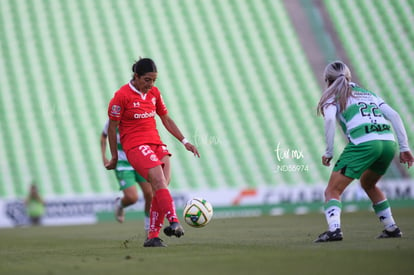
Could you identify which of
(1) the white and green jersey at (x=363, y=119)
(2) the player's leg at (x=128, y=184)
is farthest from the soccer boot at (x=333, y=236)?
(2) the player's leg at (x=128, y=184)

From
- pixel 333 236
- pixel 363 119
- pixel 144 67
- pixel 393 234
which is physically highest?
pixel 144 67

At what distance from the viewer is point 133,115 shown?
8.20 meters

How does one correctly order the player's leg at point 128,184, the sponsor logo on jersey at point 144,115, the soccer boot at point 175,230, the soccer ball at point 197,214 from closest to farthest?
the soccer boot at point 175,230, the sponsor logo on jersey at point 144,115, the soccer ball at point 197,214, the player's leg at point 128,184

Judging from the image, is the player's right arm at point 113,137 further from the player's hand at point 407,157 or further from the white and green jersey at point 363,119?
the player's hand at point 407,157

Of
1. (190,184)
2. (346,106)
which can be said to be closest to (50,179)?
(190,184)

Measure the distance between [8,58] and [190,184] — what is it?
27.0 ft

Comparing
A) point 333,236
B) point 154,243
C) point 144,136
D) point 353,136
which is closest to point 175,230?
point 154,243

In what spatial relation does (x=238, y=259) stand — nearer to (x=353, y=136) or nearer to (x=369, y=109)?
(x=353, y=136)

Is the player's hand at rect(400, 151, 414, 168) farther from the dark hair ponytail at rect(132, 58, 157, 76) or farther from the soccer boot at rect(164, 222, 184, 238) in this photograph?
the dark hair ponytail at rect(132, 58, 157, 76)

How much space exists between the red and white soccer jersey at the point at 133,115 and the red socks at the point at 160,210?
69cm

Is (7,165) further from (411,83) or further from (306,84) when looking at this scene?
(411,83)

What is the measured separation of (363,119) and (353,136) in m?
0.21

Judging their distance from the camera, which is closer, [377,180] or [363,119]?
[363,119]

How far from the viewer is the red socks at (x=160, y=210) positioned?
25.3 ft
